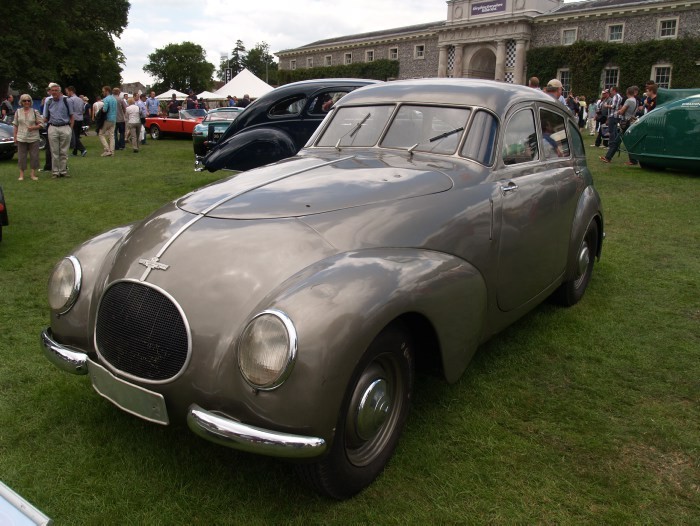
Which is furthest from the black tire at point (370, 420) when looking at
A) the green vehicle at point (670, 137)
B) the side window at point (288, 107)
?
the green vehicle at point (670, 137)

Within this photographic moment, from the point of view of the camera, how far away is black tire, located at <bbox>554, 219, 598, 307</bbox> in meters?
4.50

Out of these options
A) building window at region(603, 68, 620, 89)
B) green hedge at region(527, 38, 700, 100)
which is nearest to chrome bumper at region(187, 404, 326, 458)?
green hedge at region(527, 38, 700, 100)

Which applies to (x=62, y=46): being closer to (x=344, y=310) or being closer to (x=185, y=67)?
(x=344, y=310)

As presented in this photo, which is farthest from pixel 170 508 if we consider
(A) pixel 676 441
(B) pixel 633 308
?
(B) pixel 633 308

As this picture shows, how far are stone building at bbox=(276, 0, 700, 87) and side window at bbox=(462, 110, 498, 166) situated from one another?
133 ft

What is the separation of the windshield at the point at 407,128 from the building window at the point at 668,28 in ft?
143

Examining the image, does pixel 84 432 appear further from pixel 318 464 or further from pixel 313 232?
pixel 313 232

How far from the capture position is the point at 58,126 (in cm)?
1097

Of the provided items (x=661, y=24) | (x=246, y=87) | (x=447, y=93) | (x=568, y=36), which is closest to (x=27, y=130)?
(x=447, y=93)

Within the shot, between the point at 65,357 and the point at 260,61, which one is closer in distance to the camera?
the point at 65,357

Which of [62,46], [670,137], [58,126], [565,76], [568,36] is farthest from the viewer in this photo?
[568,36]

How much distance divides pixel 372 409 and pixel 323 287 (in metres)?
0.58

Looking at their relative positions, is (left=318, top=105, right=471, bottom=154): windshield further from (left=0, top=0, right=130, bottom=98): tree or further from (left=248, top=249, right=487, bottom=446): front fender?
(left=0, top=0, right=130, bottom=98): tree

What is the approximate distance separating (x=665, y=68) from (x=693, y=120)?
32.5 m
